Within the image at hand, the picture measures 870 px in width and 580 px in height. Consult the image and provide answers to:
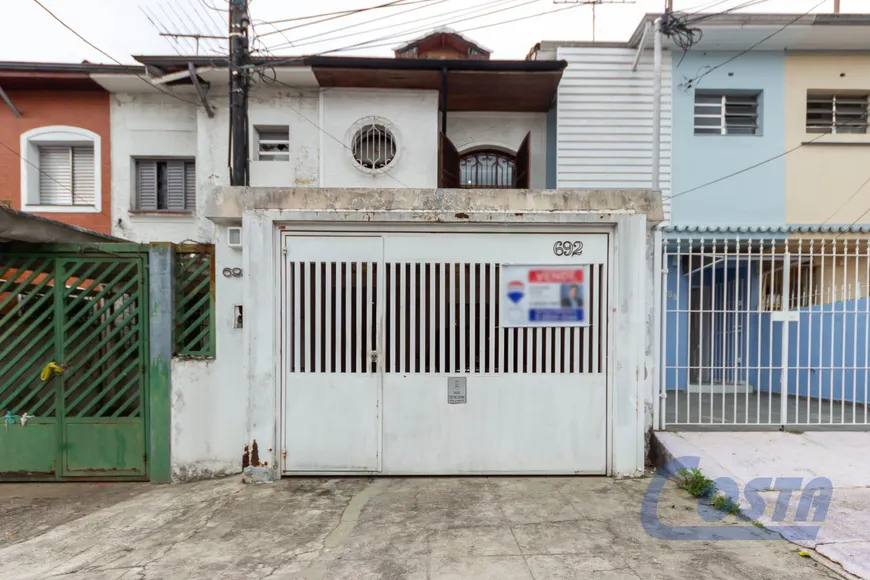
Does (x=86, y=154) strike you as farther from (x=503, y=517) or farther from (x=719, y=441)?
(x=719, y=441)

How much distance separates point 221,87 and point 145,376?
288 inches

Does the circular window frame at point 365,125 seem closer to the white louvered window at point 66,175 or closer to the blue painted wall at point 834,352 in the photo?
the white louvered window at point 66,175

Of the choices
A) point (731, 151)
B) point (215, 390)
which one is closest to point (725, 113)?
point (731, 151)

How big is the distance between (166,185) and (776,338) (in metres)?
12.5

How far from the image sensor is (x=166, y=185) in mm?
10781

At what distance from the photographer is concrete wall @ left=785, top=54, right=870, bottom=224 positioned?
984 centimetres

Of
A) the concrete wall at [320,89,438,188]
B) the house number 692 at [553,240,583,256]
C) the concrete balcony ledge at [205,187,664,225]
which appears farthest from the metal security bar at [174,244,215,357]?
the concrete wall at [320,89,438,188]

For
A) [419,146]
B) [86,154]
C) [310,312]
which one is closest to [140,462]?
[310,312]

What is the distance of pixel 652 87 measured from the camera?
1009cm

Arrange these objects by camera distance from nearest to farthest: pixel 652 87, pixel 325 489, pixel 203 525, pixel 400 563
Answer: pixel 400 563, pixel 203 525, pixel 325 489, pixel 652 87

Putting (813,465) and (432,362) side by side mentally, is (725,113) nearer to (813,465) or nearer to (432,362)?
(813,465)

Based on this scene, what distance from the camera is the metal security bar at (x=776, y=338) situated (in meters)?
5.65
